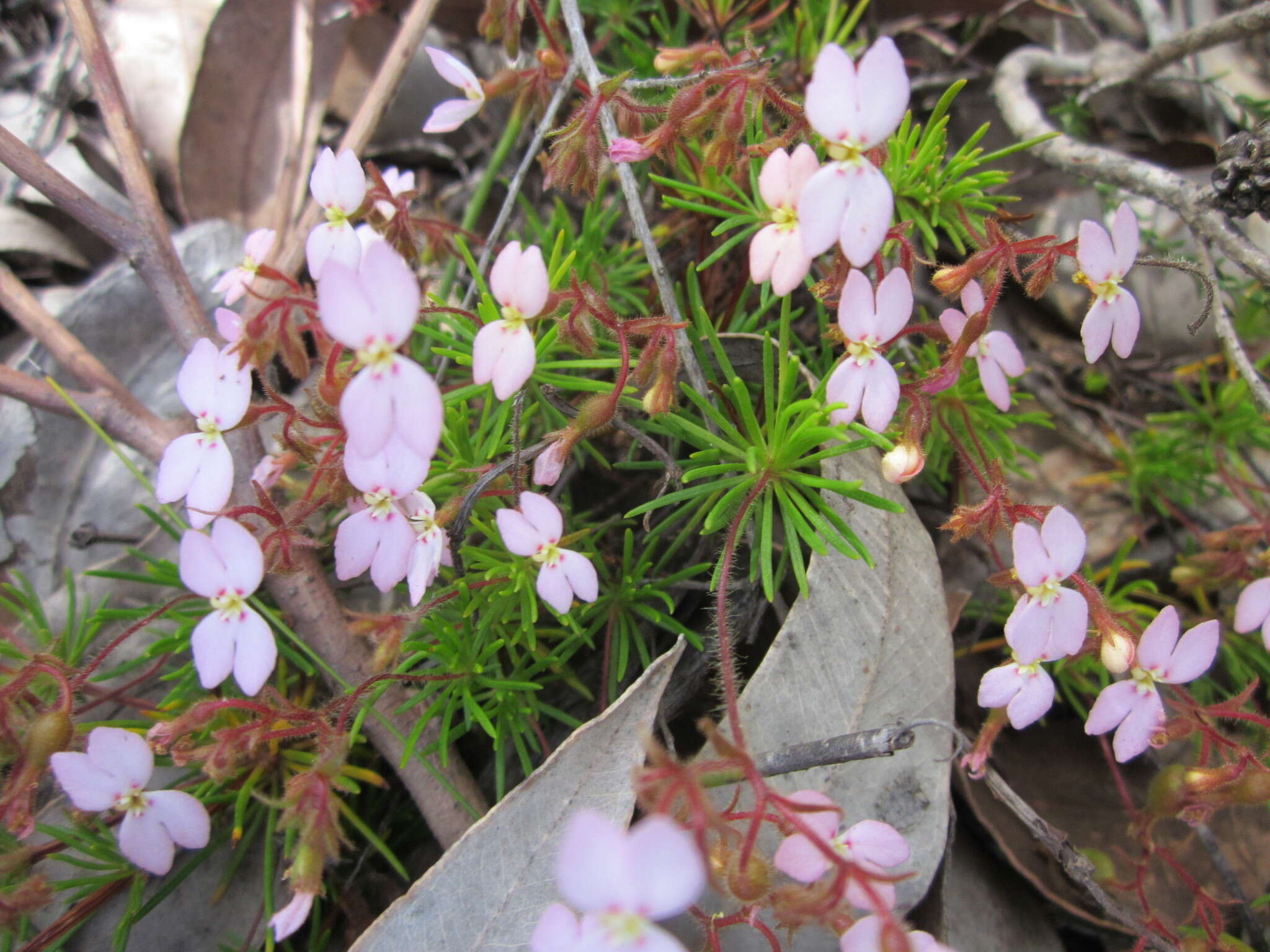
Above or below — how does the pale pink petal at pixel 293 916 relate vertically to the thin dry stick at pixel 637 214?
below

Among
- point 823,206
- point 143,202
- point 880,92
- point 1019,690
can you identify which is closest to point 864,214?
point 823,206

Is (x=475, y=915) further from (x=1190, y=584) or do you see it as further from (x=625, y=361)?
(x=1190, y=584)

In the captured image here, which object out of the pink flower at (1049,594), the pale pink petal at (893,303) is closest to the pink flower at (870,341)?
the pale pink petal at (893,303)

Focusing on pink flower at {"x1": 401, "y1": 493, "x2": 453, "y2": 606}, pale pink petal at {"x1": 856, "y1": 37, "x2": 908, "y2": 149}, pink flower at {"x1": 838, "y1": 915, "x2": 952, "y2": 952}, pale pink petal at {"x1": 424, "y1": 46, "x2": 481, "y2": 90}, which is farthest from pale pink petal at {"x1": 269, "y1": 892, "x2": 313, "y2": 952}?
pale pink petal at {"x1": 424, "y1": 46, "x2": 481, "y2": 90}

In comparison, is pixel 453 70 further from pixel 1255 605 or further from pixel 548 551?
pixel 1255 605

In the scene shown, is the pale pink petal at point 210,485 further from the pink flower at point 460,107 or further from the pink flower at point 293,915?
the pink flower at point 460,107

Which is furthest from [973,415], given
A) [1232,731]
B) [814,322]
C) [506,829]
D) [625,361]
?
[506,829]
